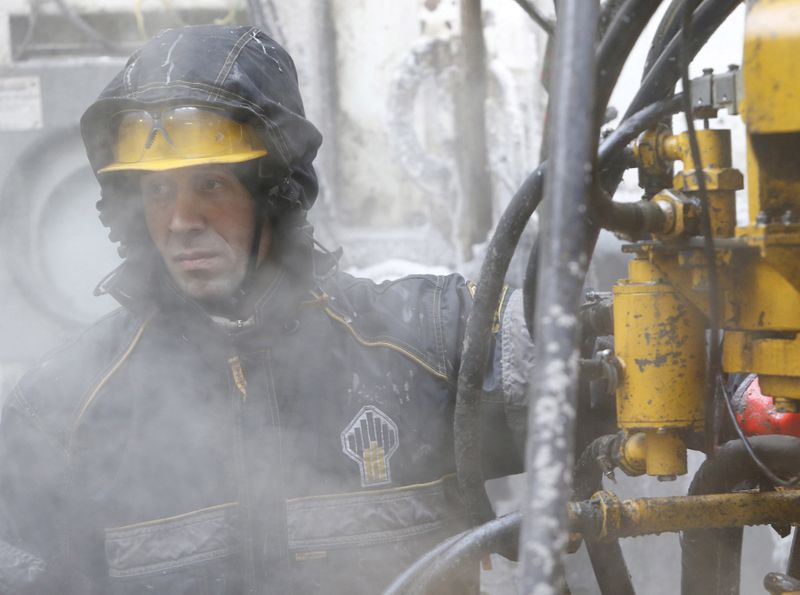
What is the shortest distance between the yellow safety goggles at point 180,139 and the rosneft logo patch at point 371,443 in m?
0.68

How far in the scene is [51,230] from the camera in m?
4.59

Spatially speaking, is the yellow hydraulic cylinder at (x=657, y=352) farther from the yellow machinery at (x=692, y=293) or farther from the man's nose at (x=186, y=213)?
the man's nose at (x=186, y=213)

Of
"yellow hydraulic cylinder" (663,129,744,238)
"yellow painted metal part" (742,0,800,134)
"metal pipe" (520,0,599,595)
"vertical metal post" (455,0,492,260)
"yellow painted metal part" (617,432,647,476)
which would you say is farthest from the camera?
"vertical metal post" (455,0,492,260)

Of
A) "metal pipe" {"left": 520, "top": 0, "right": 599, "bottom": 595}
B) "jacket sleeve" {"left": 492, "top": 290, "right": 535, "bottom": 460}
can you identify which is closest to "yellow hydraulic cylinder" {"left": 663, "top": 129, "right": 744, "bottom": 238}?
"metal pipe" {"left": 520, "top": 0, "right": 599, "bottom": 595}

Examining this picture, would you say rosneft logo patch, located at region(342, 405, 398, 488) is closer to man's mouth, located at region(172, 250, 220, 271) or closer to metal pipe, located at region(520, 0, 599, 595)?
man's mouth, located at region(172, 250, 220, 271)

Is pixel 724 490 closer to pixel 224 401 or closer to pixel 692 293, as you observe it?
pixel 692 293

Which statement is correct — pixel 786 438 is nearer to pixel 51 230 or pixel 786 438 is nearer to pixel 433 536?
pixel 433 536

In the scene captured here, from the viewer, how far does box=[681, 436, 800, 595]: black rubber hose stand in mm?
1449

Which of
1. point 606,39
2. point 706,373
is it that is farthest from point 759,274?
point 606,39

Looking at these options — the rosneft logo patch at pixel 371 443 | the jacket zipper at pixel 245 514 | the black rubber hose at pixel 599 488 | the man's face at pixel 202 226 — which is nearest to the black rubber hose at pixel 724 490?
the black rubber hose at pixel 599 488

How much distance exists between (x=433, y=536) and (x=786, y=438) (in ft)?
3.25

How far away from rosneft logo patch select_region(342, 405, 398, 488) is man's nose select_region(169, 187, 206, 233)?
593 millimetres

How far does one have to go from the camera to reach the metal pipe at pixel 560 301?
0.87 m

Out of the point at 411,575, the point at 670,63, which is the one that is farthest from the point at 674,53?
the point at 411,575
